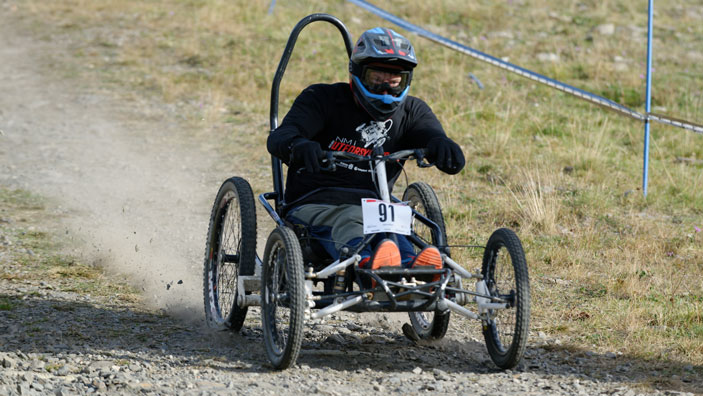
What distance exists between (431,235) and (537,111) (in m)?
6.67

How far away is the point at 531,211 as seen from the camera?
309 inches

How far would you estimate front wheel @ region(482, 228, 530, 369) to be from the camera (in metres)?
4.27

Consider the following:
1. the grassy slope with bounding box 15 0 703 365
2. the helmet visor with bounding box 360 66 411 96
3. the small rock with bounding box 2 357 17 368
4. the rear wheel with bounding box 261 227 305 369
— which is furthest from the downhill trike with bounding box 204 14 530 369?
the small rock with bounding box 2 357 17 368

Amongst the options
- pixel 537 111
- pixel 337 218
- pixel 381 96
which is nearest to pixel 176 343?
pixel 337 218

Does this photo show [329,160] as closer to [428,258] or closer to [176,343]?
[428,258]

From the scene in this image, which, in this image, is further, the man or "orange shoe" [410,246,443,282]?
the man

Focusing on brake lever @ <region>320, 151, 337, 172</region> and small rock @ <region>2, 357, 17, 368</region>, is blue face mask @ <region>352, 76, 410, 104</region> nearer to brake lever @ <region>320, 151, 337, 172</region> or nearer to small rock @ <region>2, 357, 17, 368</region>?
brake lever @ <region>320, 151, 337, 172</region>

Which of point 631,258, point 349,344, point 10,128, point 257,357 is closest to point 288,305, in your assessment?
point 257,357

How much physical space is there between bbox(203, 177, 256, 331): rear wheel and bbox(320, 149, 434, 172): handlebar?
0.69 m

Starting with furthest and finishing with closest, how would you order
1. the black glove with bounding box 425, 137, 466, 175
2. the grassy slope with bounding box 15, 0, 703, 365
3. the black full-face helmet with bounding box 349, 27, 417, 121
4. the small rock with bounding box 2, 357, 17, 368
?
1. the grassy slope with bounding box 15, 0, 703, 365
2. the black full-face helmet with bounding box 349, 27, 417, 121
3. the black glove with bounding box 425, 137, 466, 175
4. the small rock with bounding box 2, 357, 17, 368

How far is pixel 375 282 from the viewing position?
4.34 m

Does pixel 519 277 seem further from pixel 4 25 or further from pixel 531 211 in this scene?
pixel 4 25

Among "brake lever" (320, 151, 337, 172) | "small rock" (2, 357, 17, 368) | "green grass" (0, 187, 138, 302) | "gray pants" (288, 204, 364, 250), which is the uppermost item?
"brake lever" (320, 151, 337, 172)

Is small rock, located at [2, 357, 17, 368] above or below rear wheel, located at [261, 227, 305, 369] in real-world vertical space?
below
